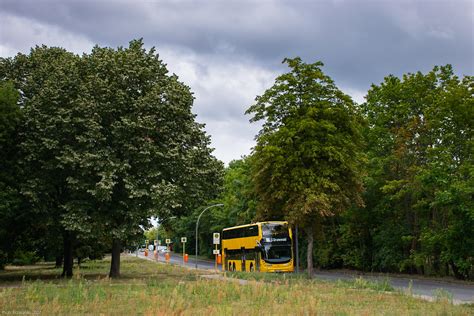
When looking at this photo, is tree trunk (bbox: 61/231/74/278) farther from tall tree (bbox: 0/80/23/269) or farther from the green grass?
the green grass

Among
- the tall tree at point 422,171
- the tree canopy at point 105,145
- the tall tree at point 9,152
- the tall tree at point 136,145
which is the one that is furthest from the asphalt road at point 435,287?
the tall tree at point 9,152

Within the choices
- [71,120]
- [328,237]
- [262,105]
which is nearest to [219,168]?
[262,105]

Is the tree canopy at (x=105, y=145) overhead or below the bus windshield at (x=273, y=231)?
overhead

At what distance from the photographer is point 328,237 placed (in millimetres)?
47625

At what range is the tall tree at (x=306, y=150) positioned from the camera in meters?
27.9

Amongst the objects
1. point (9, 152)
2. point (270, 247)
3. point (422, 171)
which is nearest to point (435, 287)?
point (422, 171)

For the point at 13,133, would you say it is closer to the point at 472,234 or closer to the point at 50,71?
the point at 50,71

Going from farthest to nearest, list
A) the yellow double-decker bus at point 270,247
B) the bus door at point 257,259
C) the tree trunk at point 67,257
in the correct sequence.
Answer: the bus door at point 257,259 < the yellow double-decker bus at point 270,247 < the tree trunk at point 67,257

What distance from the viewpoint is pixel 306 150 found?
28.2 m

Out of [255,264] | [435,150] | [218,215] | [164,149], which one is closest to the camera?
[164,149]

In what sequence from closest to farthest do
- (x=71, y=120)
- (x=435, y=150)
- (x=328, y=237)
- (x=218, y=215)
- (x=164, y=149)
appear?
(x=71, y=120) → (x=164, y=149) → (x=435, y=150) → (x=328, y=237) → (x=218, y=215)

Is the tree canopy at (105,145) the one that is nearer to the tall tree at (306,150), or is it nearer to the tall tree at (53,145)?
the tall tree at (53,145)

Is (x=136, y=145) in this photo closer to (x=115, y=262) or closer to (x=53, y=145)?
(x=53, y=145)

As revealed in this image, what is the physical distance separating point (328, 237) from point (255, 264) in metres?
12.9
